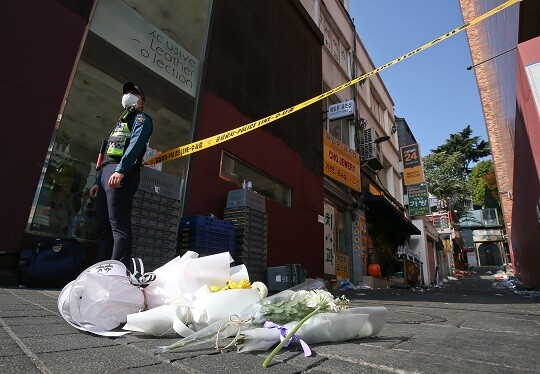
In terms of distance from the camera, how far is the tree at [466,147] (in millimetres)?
49938

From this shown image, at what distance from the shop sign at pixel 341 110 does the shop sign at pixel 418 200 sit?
9.59 metres

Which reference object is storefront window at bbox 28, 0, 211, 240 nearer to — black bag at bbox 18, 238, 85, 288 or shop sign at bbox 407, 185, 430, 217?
black bag at bbox 18, 238, 85, 288

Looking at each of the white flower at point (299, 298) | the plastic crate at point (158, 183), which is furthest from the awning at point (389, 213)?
the white flower at point (299, 298)

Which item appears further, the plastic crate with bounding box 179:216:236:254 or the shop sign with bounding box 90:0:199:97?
the shop sign with bounding box 90:0:199:97

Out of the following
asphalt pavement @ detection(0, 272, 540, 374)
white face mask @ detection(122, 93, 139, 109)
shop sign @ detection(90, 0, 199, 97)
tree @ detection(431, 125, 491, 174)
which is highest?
tree @ detection(431, 125, 491, 174)

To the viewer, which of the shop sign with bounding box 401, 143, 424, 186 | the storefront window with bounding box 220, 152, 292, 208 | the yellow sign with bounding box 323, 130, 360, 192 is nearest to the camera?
the storefront window with bounding box 220, 152, 292, 208

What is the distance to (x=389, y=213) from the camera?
1553cm

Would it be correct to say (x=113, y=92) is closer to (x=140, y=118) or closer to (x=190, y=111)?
(x=190, y=111)

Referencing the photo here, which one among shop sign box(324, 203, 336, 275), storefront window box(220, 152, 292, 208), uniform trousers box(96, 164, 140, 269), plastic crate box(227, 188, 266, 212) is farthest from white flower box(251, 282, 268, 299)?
shop sign box(324, 203, 336, 275)

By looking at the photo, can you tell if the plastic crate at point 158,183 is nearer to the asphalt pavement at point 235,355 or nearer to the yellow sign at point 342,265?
the asphalt pavement at point 235,355

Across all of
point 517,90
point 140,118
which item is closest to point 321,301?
point 140,118

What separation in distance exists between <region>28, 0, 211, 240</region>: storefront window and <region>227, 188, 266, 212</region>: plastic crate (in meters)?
0.97

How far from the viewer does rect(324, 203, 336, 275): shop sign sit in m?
10.4

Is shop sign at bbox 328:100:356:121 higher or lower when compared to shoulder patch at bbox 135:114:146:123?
higher
